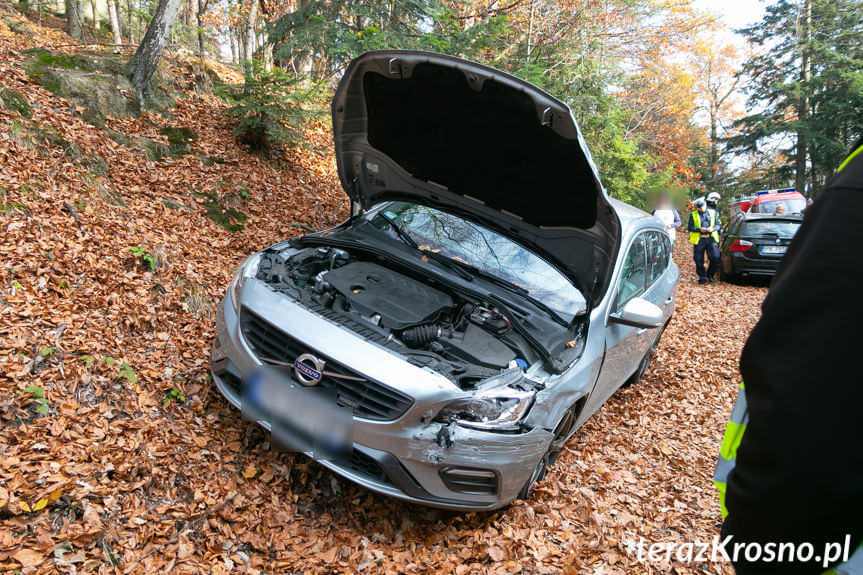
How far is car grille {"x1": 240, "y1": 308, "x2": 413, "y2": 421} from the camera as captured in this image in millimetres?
2799

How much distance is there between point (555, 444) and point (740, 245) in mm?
9764

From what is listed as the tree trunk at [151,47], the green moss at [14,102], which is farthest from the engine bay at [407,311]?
the tree trunk at [151,47]

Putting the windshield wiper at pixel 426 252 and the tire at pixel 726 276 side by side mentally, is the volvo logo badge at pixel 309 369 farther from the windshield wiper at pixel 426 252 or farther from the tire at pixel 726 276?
the tire at pixel 726 276

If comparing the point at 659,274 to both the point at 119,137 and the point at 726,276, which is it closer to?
the point at 119,137

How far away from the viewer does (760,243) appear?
10945mm

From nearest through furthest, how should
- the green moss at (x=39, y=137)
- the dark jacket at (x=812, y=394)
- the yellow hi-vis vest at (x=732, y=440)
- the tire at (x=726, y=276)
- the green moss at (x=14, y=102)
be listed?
the dark jacket at (x=812, y=394) < the yellow hi-vis vest at (x=732, y=440) < the green moss at (x=39, y=137) < the green moss at (x=14, y=102) < the tire at (x=726, y=276)

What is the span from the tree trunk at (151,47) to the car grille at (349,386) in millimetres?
6470

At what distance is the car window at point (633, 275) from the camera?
4094mm

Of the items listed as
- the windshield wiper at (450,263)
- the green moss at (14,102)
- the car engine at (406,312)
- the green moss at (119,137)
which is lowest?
the car engine at (406,312)

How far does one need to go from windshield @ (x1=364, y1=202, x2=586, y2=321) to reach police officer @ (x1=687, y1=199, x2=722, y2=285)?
876 cm

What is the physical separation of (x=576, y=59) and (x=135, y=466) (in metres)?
10.2

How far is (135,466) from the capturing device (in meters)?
3.08

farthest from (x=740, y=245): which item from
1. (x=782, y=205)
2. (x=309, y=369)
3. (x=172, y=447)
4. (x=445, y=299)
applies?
(x=172, y=447)

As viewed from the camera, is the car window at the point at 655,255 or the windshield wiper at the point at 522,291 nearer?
the windshield wiper at the point at 522,291
